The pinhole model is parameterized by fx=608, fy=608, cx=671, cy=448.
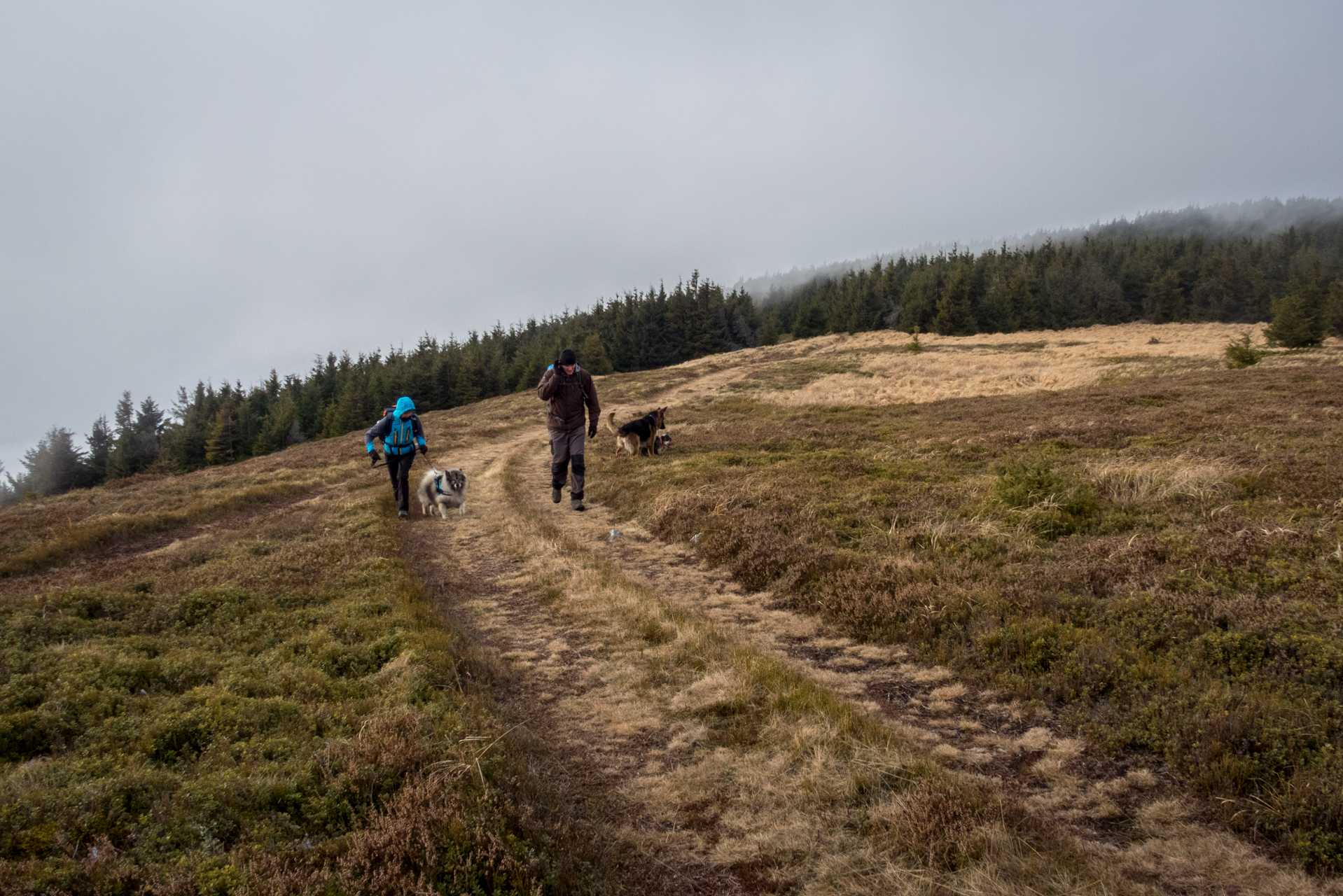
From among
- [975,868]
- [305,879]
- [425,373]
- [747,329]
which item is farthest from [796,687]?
[747,329]

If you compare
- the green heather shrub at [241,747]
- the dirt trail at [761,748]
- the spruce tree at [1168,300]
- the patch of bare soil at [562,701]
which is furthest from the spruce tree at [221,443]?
the spruce tree at [1168,300]

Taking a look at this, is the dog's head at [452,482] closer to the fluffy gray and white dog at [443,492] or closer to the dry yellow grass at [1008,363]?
the fluffy gray and white dog at [443,492]

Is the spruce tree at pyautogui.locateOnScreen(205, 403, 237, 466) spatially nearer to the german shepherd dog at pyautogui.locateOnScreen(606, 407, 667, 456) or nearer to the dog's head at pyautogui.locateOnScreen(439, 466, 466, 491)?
the german shepherd dog at pyautogui.locateOnScreen(606, 407, 667, 456)

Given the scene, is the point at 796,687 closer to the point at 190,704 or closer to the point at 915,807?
the point at 915,807

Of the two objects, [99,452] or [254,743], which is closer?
[254,743]

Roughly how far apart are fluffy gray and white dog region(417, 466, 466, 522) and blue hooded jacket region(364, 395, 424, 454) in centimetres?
80

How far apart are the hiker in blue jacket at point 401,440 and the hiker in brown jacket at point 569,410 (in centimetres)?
268

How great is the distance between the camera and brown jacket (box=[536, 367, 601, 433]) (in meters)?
11.0

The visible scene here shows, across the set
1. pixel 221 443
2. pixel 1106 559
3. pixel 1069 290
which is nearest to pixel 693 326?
pixel 1069 290

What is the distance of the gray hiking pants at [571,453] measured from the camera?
11.7 meters

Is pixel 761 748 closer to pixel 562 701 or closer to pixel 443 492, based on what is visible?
pixel 562 701

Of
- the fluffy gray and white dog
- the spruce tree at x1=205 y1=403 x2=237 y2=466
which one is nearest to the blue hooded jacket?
the fluffy gray and white dog

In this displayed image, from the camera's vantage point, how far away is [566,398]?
1121 centimetres

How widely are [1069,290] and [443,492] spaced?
86.3 meters
